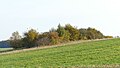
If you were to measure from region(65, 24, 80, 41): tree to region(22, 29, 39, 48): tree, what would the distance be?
22.1 ft

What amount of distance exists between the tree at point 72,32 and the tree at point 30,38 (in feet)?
22.1

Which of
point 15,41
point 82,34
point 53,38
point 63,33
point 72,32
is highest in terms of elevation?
point 72,32

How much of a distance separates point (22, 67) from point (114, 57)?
7.60m

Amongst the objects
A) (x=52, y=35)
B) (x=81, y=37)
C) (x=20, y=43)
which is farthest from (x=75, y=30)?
(x=20, y=43)

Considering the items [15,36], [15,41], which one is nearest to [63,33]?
[15,41]

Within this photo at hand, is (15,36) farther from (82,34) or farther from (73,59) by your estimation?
(73,59)

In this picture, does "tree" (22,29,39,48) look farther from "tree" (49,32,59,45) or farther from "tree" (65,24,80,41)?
"tree" (65,24,80,41)

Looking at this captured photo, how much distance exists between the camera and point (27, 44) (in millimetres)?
72438

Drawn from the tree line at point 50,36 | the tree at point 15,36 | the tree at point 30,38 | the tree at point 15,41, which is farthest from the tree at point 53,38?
the tree at point 15,36

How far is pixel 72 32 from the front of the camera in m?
74.4

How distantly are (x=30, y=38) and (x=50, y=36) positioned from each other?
4110 millimetres

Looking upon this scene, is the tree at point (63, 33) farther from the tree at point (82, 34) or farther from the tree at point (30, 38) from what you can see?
the tree at point (30, 38)

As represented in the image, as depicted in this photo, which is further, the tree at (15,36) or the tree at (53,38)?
the tree at (15,36)

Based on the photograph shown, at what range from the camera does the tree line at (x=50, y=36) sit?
69.3 meters
